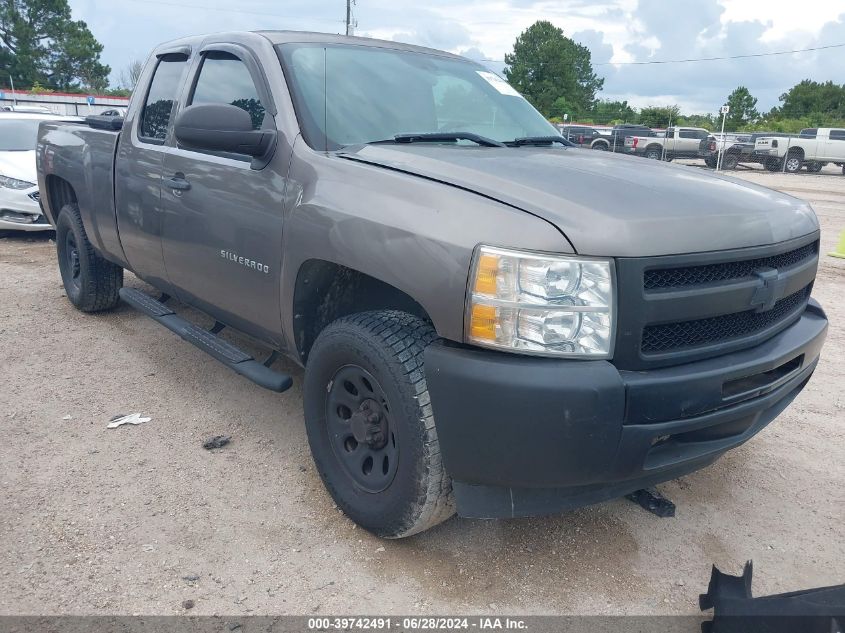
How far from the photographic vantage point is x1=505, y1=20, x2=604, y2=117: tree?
68.8m

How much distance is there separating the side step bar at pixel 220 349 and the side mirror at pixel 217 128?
100 centimetres

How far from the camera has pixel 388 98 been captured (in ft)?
10.3

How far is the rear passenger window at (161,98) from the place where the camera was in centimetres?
390

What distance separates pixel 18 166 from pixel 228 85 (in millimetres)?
6814

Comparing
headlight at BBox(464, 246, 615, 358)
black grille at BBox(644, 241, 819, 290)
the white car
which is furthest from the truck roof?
the white car

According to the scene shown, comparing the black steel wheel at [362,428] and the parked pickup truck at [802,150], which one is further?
the parked pickup truck at [802,150]

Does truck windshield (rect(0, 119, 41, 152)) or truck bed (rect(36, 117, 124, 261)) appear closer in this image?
truck bed (rect(36, 117, 124, 261))

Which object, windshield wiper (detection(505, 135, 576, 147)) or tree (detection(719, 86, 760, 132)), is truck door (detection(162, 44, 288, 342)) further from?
tree (detection(719, 86, 760, 132))

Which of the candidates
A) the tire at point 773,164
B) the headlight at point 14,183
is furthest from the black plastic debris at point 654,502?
the tire at point 773,164

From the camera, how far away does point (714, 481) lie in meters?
3.25

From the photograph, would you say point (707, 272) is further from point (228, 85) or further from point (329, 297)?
point (228, 85)

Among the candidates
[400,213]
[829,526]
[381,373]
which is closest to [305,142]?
[400,213]

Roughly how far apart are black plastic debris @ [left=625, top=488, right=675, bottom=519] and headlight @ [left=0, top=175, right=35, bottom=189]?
8.37 metres

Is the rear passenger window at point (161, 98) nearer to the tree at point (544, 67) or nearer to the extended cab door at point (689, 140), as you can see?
the extended cab door at point (689, 140)
